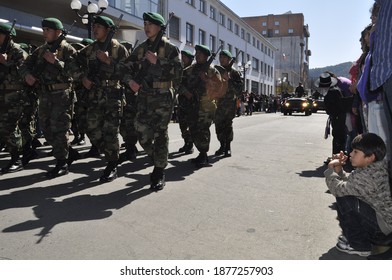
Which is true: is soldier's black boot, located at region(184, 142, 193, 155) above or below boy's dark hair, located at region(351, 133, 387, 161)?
below

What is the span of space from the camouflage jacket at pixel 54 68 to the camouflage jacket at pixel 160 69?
96 centimetres

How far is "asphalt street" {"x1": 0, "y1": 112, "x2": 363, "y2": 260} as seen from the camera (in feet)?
9.24

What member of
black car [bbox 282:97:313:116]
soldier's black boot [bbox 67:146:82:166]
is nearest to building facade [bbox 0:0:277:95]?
black car [bbox 282:97:313:116]

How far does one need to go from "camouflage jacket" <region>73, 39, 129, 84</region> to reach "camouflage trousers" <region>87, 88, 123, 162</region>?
20cm

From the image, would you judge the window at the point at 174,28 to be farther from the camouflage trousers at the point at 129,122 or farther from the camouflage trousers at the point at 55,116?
the camouflage trousers at the point at 55,116

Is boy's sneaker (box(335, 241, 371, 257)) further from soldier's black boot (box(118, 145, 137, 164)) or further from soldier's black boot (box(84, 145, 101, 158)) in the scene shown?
soldier's black boot (box(84, 145, 101, 158))

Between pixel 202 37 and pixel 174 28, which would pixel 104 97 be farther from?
pixel 202 37

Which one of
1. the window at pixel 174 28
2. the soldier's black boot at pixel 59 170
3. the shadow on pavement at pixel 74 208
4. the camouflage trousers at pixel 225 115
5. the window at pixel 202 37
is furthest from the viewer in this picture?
the window at pixel 202 37

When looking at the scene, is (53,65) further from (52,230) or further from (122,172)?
(52,230)

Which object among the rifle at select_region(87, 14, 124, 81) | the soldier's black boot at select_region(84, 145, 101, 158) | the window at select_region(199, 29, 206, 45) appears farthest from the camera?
the window at select_region(199, 29, 206, 45)

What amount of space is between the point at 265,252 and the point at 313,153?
587cm

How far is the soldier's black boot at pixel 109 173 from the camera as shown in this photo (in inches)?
196

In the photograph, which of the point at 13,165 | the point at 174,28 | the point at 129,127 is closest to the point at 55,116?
the point at 13,165

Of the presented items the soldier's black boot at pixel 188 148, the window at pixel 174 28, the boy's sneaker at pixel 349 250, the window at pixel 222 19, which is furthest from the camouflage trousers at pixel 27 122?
the window at pixel 222 19
